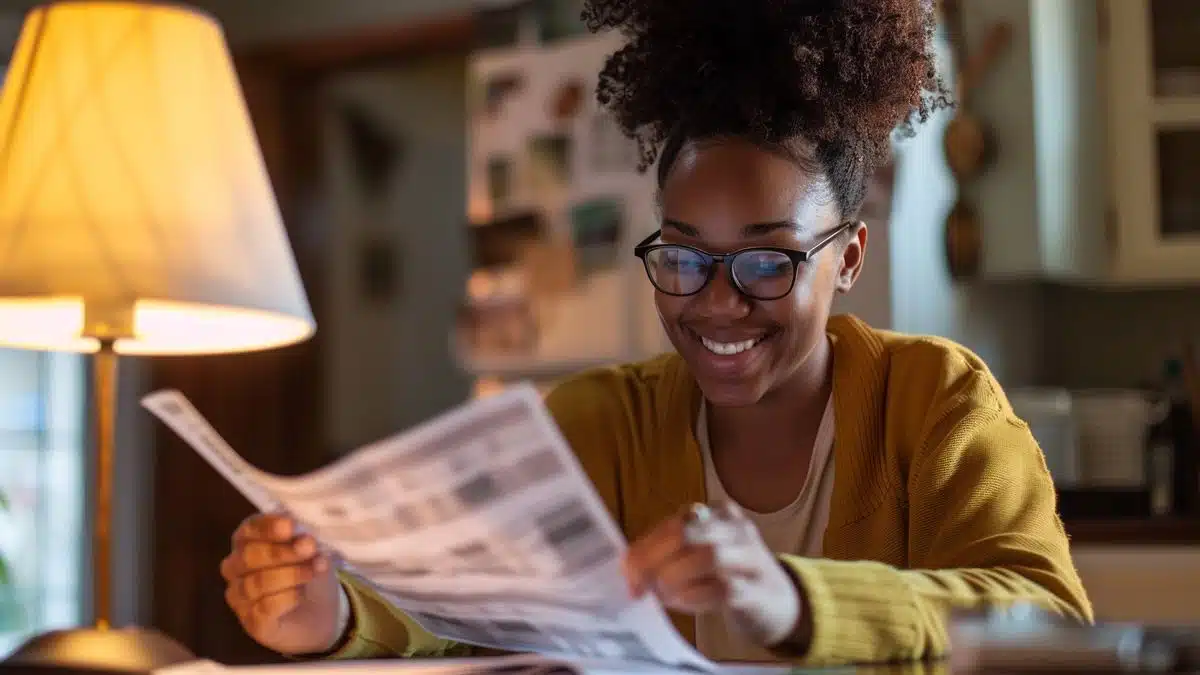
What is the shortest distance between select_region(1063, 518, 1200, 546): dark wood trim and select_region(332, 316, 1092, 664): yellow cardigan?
112 cm

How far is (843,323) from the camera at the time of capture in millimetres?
1315

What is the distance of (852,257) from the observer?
51.2 inches

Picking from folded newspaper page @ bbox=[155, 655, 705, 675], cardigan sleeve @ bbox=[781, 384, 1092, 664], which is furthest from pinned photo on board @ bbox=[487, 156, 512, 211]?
folded newspaper page @ bbox=[155, 655, 705, 675]

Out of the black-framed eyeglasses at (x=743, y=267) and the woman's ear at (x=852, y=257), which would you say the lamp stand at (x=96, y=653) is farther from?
the woman's ear at (x=852, y=257)

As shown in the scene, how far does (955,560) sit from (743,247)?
0.32 metres

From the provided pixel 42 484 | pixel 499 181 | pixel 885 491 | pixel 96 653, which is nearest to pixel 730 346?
pixel 885 491

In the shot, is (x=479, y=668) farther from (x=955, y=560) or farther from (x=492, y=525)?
(x=955, y=560)

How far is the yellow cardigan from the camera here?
0.77m

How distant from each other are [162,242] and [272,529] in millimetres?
335

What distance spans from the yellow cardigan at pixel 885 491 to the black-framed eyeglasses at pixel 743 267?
5.1 inches

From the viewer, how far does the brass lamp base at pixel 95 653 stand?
0.83 m

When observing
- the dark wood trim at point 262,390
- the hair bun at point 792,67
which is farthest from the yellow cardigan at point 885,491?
the dark wood trim at point 262,390

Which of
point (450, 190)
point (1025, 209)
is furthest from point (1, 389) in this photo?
point (1025, 209)

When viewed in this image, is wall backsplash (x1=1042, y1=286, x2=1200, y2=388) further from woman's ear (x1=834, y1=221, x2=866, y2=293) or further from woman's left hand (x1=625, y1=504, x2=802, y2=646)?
woman's left hand (x1=625, y1=504, x2=802, y2=646)
